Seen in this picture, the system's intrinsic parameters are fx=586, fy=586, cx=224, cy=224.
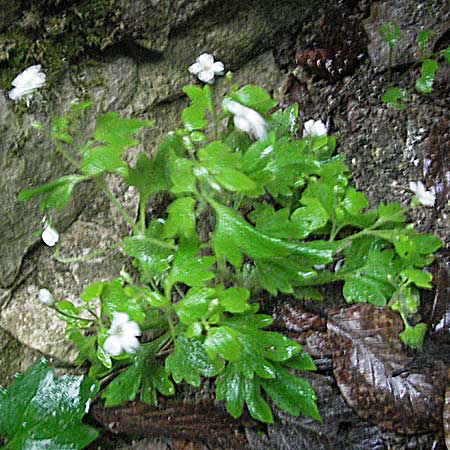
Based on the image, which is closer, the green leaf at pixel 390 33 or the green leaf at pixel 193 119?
the green leaf at pixel 193 119

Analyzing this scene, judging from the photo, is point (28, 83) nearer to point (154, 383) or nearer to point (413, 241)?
point (154, 383)

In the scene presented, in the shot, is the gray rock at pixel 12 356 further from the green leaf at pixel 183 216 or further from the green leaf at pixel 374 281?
the green leaf at pixel 374 281

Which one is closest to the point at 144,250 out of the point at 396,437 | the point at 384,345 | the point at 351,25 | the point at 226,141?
the point at 226,141

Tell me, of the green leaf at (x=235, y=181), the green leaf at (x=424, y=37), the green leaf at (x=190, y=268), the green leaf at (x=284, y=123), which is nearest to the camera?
the green leaf at (x=235, y=181)

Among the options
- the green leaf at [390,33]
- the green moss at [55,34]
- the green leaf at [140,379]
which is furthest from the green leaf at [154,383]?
the green leaf at [390,33]

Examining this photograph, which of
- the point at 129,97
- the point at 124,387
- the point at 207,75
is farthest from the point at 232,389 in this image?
the point at 129,97
